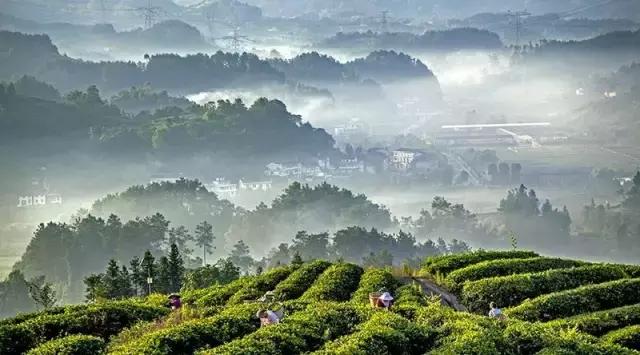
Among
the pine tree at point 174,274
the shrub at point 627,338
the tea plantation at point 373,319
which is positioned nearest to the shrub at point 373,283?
the tea plantation at point 373,319

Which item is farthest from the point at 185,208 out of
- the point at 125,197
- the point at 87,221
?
the point at 87,221

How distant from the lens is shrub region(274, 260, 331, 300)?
938 inches

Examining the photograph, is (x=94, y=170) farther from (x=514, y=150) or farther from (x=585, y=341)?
(x=585, y=341)

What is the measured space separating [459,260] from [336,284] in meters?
5.07

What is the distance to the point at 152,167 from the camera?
526 ft

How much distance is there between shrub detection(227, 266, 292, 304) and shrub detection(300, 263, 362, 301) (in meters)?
1.38

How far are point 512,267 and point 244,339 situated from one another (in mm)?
12055

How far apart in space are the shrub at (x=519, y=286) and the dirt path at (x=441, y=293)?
235 mm

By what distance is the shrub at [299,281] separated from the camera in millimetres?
23827

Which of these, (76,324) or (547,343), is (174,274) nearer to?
(76,324)

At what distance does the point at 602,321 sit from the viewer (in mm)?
19000

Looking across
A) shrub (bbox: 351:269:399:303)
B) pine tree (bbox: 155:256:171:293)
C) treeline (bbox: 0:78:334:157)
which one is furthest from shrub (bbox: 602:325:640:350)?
treeline (bbox: 0:78:334:157)

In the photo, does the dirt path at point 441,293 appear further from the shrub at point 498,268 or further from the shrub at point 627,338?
the shrub at point 627,338

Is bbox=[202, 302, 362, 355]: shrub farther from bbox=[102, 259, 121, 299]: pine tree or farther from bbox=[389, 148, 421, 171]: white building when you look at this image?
bbox=[389, 148, 421, 171]: white building
